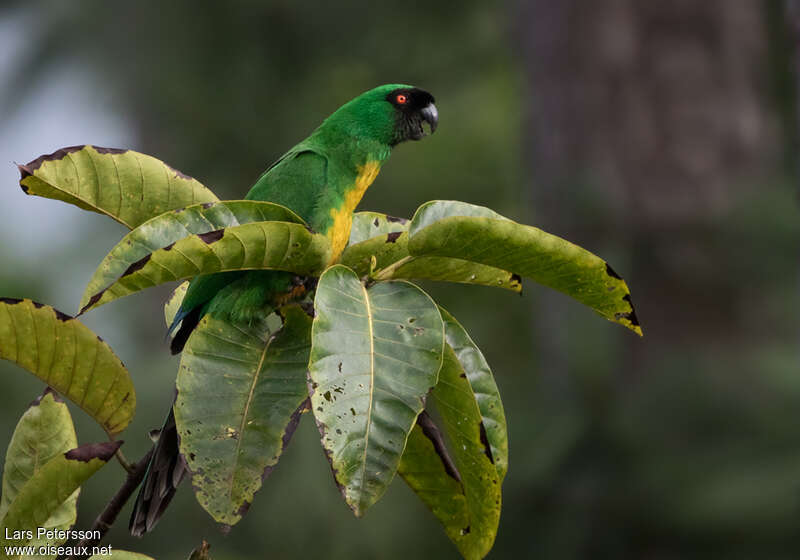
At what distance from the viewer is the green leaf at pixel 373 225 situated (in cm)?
151

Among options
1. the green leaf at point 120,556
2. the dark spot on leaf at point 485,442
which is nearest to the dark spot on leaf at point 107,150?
the green leaf at point 120,556

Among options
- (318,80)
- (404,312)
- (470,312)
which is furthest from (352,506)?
(318,80)

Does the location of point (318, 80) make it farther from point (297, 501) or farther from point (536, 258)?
point (536, 258)

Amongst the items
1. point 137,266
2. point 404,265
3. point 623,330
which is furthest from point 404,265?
point 623,330

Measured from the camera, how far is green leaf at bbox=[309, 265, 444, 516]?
3.34 ft

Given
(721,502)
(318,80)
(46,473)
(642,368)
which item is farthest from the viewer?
(318,80)

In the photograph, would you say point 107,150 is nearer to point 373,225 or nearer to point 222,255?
point 222,255

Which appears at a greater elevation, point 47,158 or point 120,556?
point 47,158

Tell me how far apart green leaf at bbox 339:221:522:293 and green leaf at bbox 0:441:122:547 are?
1.51 ft

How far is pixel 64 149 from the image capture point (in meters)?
1.23

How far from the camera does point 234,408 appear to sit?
1159mm

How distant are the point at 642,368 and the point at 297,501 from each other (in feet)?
7.04

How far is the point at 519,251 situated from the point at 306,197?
2.71 ft

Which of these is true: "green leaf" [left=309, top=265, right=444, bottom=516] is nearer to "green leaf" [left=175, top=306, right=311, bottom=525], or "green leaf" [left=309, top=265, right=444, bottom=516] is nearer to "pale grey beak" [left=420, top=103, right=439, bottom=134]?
"green leaf" [left=175, top=306, right=311, bottom=525]
